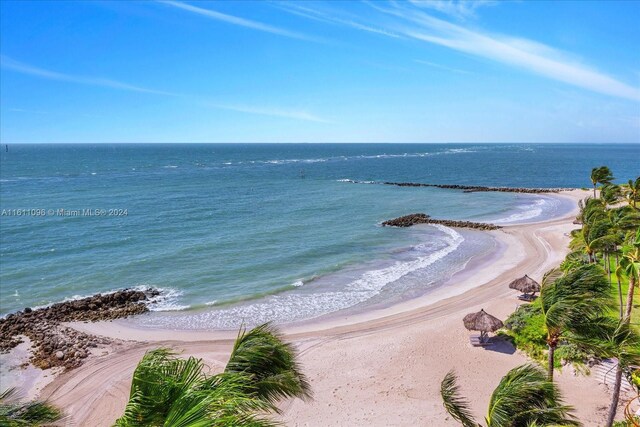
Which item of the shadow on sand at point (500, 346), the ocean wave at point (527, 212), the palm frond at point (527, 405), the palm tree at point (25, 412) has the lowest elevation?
the shadow on sand at point (500, 346)

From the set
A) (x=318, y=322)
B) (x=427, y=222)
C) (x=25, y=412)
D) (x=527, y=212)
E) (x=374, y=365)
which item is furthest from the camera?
(x=527, y=212)

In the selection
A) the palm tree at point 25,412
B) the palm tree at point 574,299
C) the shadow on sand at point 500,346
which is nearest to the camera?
the palm tree at point 25,412

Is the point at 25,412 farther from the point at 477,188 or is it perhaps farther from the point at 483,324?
the point at 477,188

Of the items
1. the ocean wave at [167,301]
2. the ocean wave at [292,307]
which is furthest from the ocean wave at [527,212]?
the ocean wave at [167,301]

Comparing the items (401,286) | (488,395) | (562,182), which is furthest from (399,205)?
(562,182)

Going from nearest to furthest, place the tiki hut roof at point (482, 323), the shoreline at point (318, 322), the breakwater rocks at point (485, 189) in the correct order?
the tiki hut roof at point (482, 323), the shoreline at point (318, 322), the breakwater rocks at point (485, 189)

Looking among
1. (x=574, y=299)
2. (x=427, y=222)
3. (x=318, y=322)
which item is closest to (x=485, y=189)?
(x=427, y=222)

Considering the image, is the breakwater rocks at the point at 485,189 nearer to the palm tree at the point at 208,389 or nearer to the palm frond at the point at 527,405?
the palm frond at the point at 527,405
